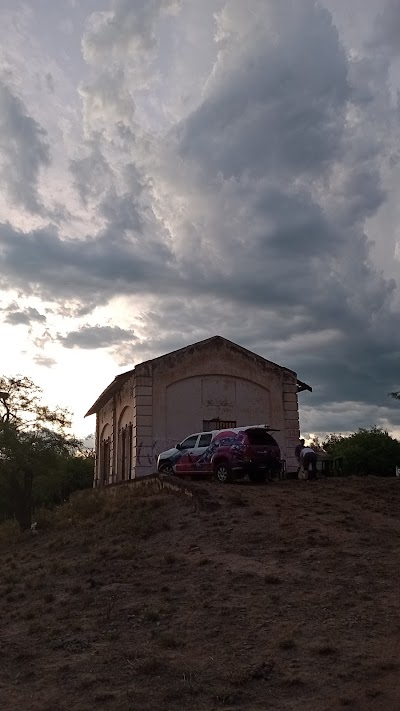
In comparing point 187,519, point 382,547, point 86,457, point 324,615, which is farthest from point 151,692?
point 86,457

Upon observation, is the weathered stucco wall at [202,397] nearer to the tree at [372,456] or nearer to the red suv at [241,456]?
the red suv at [241,456]

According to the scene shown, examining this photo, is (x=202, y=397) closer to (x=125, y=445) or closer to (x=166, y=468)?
(x=166, y=468)

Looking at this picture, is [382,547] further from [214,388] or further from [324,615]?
[214,388]

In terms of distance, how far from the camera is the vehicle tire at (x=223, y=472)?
19.8 m

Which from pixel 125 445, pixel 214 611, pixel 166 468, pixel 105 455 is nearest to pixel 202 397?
pixel 166 468

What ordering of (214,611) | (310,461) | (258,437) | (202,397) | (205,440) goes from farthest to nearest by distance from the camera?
1. (202,397)
2. (310,461)
3. (205,440)
4. (258,437)
5. (214,611)

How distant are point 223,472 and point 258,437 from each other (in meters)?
1.52

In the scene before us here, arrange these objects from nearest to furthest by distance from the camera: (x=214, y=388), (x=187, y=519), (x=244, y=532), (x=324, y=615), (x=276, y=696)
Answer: (x=276, y=696) → (x=324, y=615) → (x=244, y=532) → (x=187, y=519) → (x=214, y=388)

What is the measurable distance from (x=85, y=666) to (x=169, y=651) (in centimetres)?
101

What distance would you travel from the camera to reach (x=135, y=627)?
29.3 ft

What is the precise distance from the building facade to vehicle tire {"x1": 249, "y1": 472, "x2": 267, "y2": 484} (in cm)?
514

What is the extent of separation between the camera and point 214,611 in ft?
30.0

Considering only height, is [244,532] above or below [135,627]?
above

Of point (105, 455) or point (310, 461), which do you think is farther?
point (105, 455)
